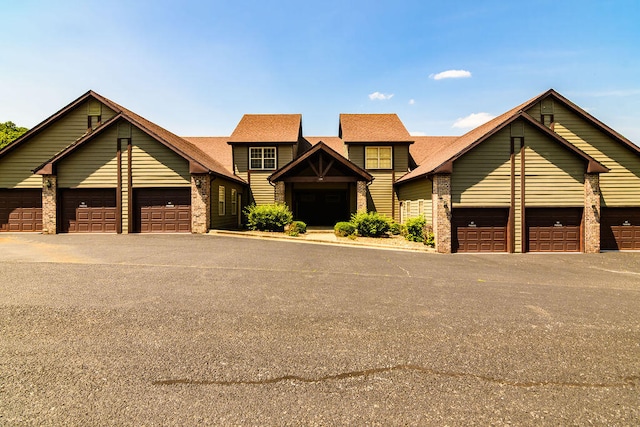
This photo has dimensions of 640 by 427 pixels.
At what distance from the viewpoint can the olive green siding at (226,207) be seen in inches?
676

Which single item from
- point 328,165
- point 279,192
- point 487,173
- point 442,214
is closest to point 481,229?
point 442,214

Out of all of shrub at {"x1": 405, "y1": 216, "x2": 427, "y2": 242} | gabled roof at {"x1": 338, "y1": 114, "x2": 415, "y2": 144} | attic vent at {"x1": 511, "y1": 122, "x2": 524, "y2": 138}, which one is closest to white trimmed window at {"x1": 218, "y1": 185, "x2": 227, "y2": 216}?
gabled roof at {"x1": 338, "y1": 114, "x2": 415, "y2": 144}

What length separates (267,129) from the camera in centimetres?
2320

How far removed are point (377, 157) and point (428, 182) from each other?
6.57 metres

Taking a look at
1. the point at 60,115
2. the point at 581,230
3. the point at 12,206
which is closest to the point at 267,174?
the point at 60,115

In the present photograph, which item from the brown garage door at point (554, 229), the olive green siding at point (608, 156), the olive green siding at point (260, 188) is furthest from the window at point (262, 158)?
the olive green siding at point (608, 156)

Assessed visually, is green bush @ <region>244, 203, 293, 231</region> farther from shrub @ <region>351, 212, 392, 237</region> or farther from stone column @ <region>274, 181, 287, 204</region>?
shrub @ <region>351, 212, 392, 237</region>

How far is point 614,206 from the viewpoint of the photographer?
15.6 metres

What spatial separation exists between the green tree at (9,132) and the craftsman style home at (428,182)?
1732 cm

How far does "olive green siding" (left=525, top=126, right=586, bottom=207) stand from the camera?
14.9 metres

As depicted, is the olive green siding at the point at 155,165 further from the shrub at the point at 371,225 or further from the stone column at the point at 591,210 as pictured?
the stone column at the point at 591,210

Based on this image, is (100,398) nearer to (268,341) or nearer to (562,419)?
(268,341)

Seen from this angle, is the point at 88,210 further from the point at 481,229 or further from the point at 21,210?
the point at 481,229

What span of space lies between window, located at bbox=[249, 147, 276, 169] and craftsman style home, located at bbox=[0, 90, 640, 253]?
2.27m
